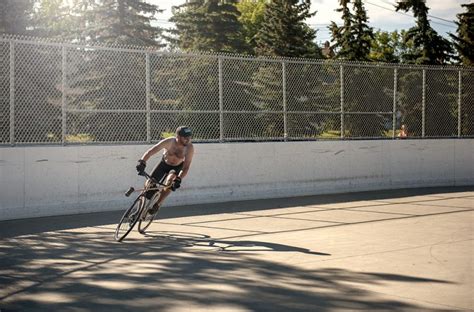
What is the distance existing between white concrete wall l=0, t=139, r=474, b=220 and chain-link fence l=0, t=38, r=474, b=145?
12.5 inches

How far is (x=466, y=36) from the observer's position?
50.8 meters

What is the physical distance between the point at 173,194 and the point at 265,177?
8.03ft

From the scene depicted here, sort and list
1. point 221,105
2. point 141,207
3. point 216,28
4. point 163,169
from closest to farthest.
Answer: point 141,207
point 163,169
point 221,105
point 216,28

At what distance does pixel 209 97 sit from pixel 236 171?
5.66ft

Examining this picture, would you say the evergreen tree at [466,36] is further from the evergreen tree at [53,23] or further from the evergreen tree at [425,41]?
the evergreen tree at [53,23]

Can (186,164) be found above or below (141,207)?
above

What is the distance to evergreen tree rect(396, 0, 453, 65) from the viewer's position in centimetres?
4638

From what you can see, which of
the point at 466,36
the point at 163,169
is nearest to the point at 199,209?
the point at 163,169

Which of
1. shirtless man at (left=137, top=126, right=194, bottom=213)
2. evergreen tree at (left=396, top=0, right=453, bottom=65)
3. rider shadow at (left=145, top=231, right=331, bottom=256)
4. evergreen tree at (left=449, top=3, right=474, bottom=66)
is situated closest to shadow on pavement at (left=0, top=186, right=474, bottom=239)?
shirtless man at (left=137, top=126, right=194, bottom=213)

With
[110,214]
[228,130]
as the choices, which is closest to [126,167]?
[110,214]

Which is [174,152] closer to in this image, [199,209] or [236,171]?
[199,209]

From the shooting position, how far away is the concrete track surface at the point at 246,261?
21.8 ft

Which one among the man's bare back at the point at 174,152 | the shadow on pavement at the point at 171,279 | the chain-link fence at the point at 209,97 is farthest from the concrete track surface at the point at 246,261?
the chain-link fence at the point at 209,97

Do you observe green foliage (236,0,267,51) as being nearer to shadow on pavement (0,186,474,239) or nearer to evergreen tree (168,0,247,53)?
evergreen tree (168,0,247,53)
